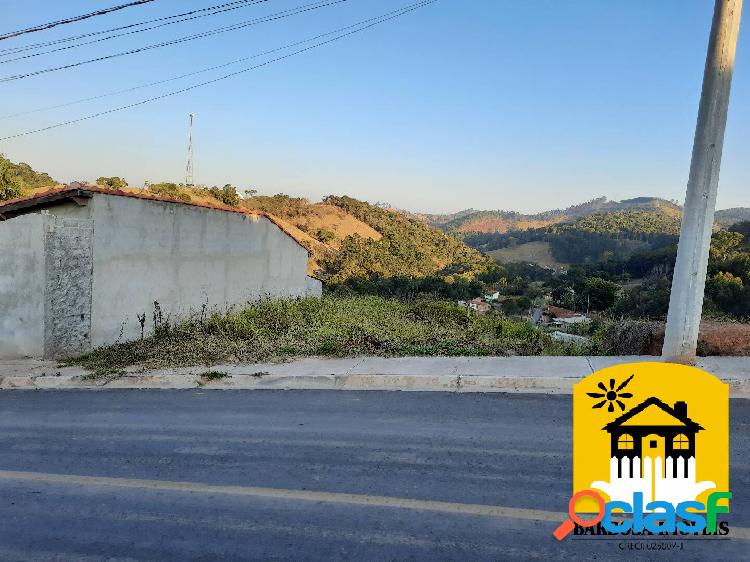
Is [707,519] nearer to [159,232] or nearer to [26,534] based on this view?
[26,534]

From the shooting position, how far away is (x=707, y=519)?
3.60 m

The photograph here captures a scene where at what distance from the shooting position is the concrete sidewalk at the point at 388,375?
717 cm

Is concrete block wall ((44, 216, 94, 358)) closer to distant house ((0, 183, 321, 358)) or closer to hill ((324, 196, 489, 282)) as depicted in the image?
distant house ((0, 183, 321, 358))

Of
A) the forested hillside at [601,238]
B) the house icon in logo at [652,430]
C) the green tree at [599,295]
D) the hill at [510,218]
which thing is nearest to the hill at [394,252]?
the green tree at [599,295]

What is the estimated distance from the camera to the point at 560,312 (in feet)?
120

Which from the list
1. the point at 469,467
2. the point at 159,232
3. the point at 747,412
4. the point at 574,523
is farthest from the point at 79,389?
the point at 747,412

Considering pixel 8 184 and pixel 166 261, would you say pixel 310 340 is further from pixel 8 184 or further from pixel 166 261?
pixel 8 184

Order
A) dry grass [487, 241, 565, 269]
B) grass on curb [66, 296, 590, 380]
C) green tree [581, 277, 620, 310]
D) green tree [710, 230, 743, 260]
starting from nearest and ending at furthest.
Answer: grass on curb [66, 296, 590, 380] < green tree [710, 230, 743, 260] < green tree [581, 277, 620, 310] < dry grass [487, 241, 565, 269]

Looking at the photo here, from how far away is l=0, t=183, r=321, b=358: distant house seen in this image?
10.4 metres

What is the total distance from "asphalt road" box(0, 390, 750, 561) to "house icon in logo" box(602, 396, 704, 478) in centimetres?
53

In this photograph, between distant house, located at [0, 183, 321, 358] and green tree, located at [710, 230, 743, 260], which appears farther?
green tree, located at [710, 230, 743, 260]

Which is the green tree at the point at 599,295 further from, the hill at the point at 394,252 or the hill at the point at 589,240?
the hill at the point at 589,240

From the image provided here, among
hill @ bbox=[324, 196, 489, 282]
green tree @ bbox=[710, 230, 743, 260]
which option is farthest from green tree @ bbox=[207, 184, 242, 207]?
green tree @ bbox=[710, 230, 743, 260]

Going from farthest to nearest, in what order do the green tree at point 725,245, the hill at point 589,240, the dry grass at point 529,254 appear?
1. the dry grass at point 529,254
2. the hill at point 589,240
3. the green tree at point 725,245
